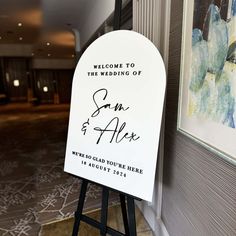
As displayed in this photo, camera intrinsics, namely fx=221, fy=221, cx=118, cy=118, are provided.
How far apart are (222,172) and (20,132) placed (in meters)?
6.11

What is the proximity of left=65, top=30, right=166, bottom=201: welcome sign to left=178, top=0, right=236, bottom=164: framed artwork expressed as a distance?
7.2 inches

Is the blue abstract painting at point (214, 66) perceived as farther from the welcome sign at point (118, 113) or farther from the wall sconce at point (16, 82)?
the wall sconce at point (16, 82)

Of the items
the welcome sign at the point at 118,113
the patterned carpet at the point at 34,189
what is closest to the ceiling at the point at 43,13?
the patterned carpet at the point at 34,189

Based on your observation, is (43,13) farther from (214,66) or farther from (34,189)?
(214,66)

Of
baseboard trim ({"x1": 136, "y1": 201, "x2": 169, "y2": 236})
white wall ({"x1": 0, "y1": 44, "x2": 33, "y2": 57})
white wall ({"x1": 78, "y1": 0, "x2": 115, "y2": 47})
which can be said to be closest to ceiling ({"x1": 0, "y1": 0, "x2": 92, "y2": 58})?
white wall ({"x1": 78, "y1": 0, "x2": 115, "y2": 47})

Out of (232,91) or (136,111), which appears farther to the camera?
(136,111)

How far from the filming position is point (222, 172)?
1.00 metres

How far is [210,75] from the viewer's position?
105 centimetres

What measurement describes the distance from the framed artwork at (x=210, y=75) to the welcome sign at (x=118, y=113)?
0.18m

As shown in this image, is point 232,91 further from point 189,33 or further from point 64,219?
point 64,219

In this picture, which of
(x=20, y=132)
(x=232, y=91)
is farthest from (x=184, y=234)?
(x=20, y=132)

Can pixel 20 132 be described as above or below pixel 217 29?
below

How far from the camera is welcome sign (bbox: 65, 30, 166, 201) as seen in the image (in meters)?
1.24

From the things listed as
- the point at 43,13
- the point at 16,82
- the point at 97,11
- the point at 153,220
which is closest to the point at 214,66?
the point at 153,220
